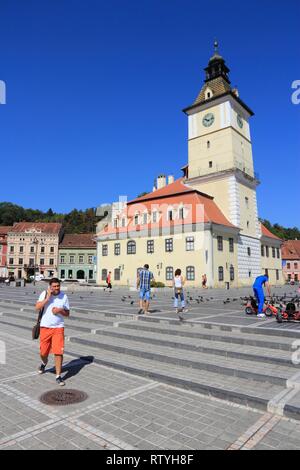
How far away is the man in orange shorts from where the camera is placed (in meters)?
6.25

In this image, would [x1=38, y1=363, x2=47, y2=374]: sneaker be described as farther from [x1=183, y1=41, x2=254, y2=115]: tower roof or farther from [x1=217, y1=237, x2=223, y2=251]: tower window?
[x1=183, y1=41, x2=254, y2=115]: tower roof

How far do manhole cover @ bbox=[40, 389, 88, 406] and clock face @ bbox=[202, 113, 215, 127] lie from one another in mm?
43660

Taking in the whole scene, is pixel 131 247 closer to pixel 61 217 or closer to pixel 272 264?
pixel 272 264

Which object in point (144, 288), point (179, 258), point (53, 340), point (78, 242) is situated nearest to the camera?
point (53, 340)

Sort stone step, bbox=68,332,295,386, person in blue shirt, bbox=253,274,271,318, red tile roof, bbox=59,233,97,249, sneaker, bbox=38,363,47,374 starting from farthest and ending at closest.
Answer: red tile roof, bbox=59,233,97,249
person in blue shirt, bbox=253,274,271,318
sneaker, bbox=38,363,47,374
stone step, bbox=68,332,295,386

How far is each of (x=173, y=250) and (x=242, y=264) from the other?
1003 cm

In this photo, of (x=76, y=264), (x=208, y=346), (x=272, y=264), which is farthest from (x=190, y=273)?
(x=76, y=264)

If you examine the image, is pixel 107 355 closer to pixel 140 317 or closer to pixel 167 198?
pixel 140 317

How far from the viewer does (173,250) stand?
38312 mm

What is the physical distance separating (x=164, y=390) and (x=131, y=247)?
121 feet

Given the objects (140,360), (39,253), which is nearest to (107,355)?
(140,360)

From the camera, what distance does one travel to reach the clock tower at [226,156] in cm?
4200

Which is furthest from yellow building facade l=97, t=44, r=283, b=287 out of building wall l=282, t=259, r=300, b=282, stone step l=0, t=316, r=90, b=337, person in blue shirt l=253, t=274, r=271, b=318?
building wall l=282, t=259, r=300, b=282

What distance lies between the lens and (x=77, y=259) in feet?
251
